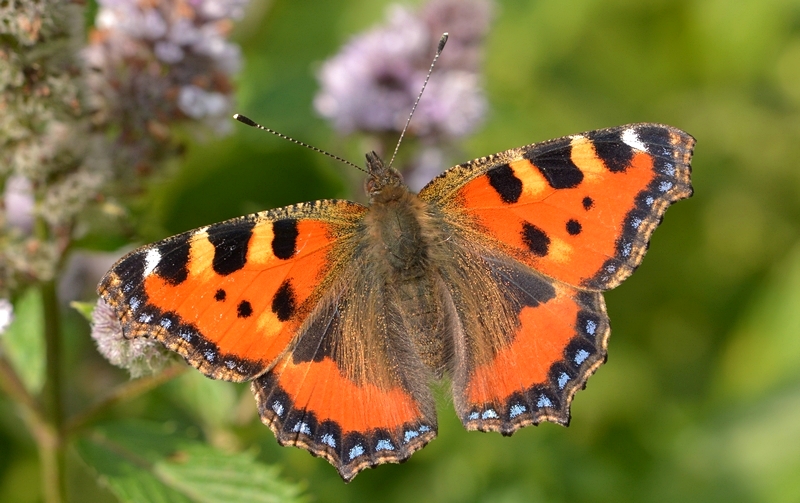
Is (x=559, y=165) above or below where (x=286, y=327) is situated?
above

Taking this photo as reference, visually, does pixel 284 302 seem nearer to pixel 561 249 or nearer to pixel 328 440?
pixel 328 440

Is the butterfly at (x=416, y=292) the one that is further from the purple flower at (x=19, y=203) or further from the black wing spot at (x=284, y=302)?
the purple flower at (x=19, y=203)

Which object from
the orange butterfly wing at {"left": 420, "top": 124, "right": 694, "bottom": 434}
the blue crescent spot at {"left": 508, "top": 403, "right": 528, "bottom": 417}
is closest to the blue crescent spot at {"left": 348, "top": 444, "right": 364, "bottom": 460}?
the orange butterfly wing at {"left": 420, "top": 124, "right": 694, "bottom": 434}

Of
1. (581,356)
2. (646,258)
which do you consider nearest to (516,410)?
(581,356)

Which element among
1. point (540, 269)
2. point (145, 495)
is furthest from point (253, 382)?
point (540, 269)

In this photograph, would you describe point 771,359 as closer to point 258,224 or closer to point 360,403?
point 360,403

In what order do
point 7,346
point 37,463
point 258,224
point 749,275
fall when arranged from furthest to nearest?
1. point 749,275
2. point 37,463
3. point 7,346
4. point 258,224

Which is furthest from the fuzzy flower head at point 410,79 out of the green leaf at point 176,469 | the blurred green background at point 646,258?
the green leaf at point 176,469
